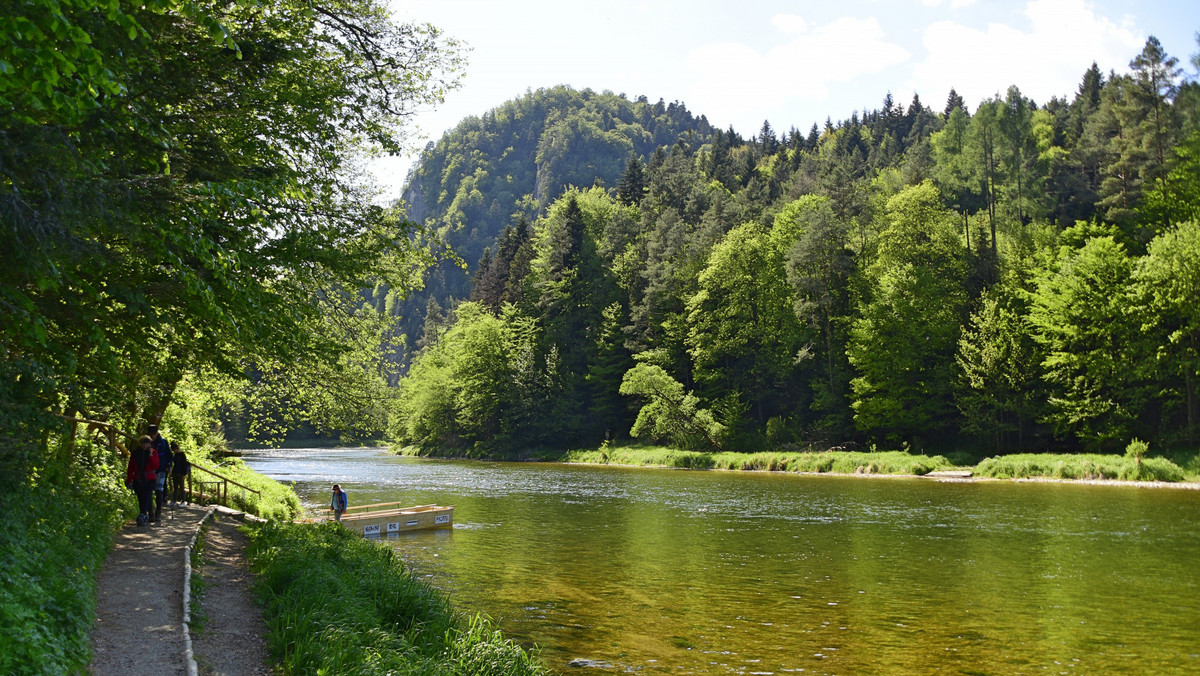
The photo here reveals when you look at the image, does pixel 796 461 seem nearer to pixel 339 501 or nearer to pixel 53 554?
pixel 339 501

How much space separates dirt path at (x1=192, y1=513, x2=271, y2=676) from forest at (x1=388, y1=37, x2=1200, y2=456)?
73.7 ft

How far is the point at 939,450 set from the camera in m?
55.8

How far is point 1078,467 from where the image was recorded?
4409 centimetres

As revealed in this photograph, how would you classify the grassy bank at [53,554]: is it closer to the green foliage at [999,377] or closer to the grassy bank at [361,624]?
the grassy bank at [361,624]

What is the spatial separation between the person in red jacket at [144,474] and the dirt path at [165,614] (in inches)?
32.2

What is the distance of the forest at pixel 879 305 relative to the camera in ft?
164

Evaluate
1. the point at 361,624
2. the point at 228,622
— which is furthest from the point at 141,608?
the point at 361,624

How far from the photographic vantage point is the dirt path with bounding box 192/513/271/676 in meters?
8.68

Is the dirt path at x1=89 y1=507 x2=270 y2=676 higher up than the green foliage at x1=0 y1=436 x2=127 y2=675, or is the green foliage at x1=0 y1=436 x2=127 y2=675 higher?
the green foliage at x1=0 y1=436 x2=127 y2=675

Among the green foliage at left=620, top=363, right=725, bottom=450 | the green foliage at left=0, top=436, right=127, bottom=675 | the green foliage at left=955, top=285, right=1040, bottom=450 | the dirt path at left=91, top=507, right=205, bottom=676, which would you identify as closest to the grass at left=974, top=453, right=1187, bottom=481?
the green foliage at left=955, top=285, right=1040, bottom=450

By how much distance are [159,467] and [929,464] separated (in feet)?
148

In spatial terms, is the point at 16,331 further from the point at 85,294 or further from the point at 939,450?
the point at 939,450

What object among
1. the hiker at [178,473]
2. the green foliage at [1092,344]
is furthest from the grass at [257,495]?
the green foliage at [1092,344]

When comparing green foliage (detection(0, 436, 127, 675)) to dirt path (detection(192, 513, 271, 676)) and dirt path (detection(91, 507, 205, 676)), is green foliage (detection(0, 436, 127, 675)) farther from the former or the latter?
dirt path (detection(192, 513, 271, 676))
